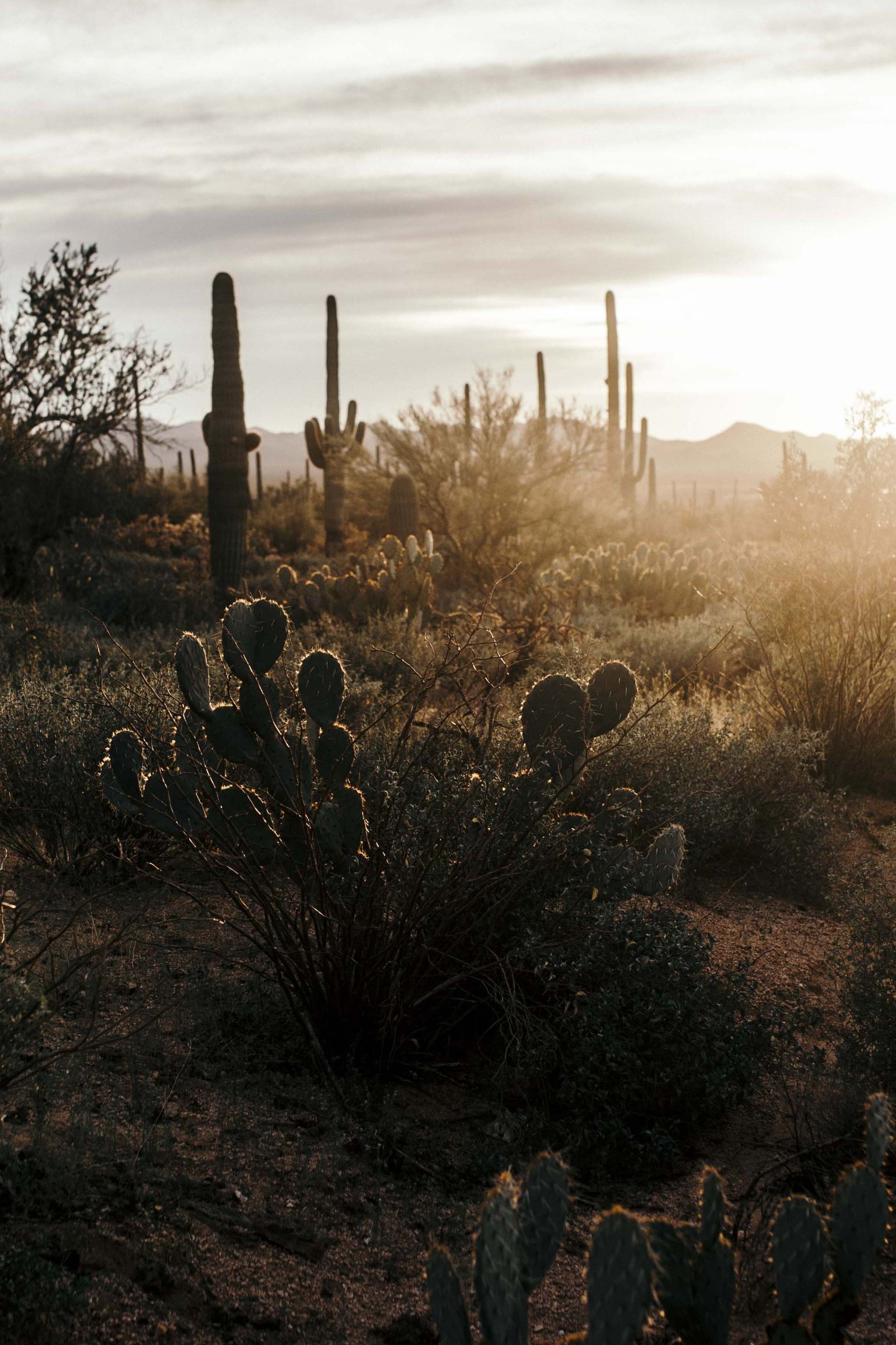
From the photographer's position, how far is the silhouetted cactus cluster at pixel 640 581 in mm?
14602

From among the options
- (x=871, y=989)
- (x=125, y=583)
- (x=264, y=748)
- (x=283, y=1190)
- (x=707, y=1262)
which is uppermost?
Answer: (x=125, y=583)

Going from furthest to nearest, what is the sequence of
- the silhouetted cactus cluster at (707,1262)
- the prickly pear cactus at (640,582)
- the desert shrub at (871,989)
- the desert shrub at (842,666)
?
the prickly pear cactus at (640,582)
the desert shrub at (842,666)
the desert shrub at (871,989)
the silhouetted cactus cluster at (707,1262)

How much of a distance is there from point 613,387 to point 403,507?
1971 cm

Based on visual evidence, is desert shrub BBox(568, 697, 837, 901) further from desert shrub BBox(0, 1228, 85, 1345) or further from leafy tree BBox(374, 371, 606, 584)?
leafy tree BBox(374, 371, 606, 584)

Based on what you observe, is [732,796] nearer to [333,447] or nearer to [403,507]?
[403,507]

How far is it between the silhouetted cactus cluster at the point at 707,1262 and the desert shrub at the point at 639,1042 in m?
1.27

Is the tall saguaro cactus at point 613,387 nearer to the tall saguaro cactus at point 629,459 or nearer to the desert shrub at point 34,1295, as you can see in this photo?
the tall saguaro cactus at point 629,459

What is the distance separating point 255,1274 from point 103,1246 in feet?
1.13

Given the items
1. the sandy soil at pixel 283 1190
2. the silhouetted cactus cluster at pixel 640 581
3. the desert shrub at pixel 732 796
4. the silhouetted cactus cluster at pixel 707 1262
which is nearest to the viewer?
the silhouetted cactus cluster at pixel 707 1262

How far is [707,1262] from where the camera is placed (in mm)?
1938

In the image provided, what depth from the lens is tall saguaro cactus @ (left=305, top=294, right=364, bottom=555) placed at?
86.9 feet

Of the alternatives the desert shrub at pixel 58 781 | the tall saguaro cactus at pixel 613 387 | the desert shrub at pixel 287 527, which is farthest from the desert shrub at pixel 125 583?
the tall saguaro cactus at pixel 613 387

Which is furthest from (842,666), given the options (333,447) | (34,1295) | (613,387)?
(613,387)

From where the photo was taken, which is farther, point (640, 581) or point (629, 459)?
point (629, 459)
